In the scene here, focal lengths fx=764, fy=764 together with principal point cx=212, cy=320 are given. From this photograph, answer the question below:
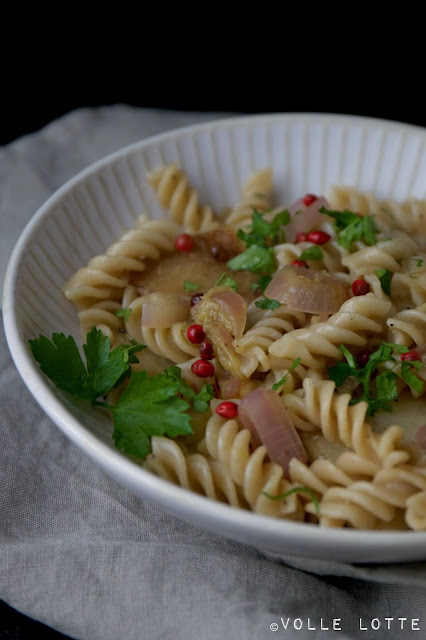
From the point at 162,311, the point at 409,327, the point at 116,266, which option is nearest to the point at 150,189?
the point at 116,266

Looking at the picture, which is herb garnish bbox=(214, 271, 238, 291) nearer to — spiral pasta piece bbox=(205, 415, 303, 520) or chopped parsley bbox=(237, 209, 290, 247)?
chopped parsley bbox=(237, 209, 290, 247)

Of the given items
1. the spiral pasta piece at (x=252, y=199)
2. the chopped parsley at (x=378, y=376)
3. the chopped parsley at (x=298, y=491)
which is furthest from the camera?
the spiral pasta piece at (x=252, y=199)

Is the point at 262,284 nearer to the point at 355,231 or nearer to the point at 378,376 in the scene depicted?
the point at 355,231

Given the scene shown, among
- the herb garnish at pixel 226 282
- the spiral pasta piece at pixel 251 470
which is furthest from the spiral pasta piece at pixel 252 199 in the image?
the spiral pasta piece at pixel 251 470

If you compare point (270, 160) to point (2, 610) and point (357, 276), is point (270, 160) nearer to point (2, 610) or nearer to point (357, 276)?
point (357, 276)

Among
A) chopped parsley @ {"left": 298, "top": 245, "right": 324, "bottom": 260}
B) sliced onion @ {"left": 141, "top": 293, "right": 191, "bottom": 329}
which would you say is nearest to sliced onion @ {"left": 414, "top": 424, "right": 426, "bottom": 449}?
chopped parsley @ {"left": 298, "top": 245, "right": 324, "bottom": 260}

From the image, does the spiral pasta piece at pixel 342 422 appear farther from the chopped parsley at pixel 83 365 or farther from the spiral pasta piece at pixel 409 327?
the chopped parsley at pixel 83 365
